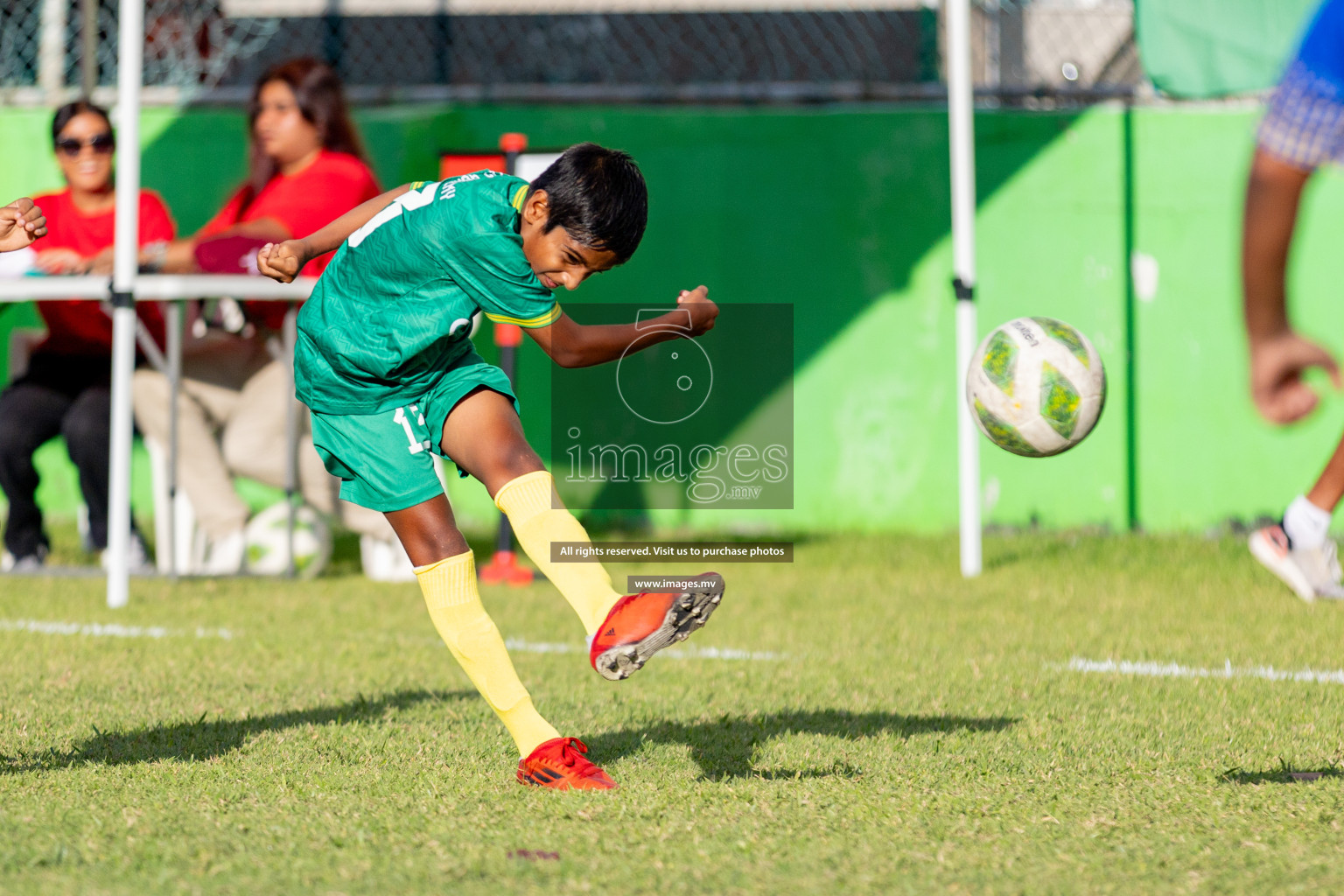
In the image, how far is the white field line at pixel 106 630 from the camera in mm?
5773

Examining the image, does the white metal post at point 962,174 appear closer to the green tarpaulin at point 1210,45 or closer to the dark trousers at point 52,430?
the green tarpaulin at point 1210,45

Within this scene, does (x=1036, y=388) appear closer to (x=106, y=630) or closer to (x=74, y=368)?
(x=106, y=630)

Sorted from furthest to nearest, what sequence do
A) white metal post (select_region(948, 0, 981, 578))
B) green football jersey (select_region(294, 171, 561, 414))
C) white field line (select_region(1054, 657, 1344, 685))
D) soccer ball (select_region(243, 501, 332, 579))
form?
soccer ball (select_region(243, 501, 332, 579)) → white metal post (select_region(948, 0, 981, 578)) → white field line (select_region(1054, 657, 1344, 685)) → green football jersey (select_region(294, 171, 561, 414))

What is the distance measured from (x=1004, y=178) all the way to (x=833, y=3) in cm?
146

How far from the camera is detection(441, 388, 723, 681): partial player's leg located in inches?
130

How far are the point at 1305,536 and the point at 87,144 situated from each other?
5.64 metres

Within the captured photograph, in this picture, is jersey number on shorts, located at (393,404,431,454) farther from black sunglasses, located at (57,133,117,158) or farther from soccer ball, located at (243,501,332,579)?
black sunglasses, located at (57,133,117,158)

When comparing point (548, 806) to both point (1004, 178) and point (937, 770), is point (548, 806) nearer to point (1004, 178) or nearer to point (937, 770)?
point (937, 770)

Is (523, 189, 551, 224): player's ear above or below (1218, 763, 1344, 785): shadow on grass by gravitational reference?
above

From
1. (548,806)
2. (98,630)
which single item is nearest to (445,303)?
(548,806)

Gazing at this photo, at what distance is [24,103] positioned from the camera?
933cm

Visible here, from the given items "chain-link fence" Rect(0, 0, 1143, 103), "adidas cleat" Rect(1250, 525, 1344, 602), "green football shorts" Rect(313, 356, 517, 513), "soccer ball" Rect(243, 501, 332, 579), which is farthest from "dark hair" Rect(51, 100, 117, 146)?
"adidas cleat" Rect(1250, 525, 1344, 602)

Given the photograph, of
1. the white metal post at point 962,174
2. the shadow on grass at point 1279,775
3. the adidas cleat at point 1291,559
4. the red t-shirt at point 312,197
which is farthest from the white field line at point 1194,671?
the red t-shirt at point 312,197

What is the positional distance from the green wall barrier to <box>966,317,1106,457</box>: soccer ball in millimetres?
3687
